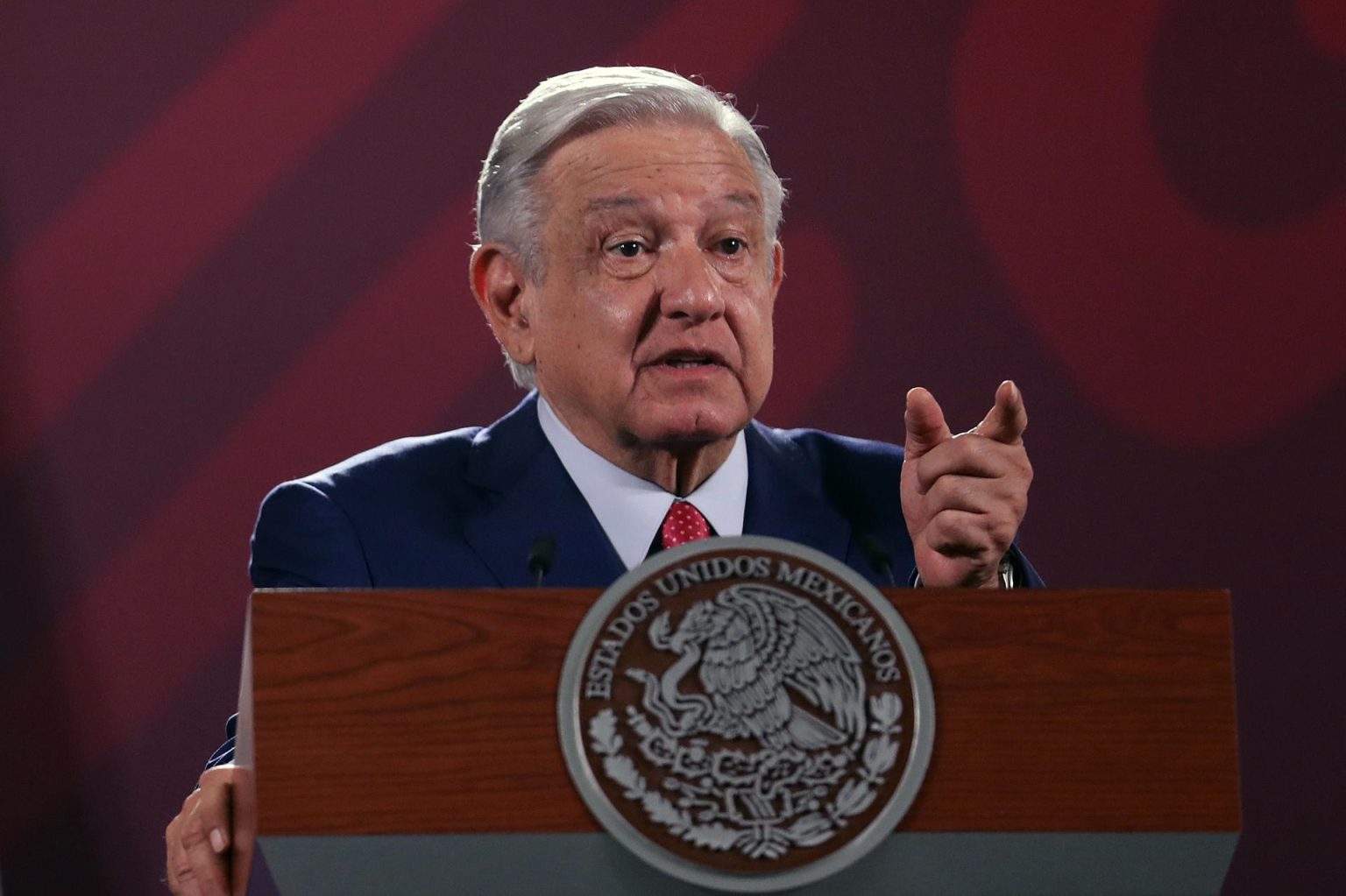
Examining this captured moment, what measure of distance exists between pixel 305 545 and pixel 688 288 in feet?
1.75

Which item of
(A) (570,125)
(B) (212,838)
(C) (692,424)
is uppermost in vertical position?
(A) (570,125)

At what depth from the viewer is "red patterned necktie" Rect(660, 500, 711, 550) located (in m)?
2.02

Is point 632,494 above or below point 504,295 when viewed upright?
below

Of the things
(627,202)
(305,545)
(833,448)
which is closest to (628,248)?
(627,202)

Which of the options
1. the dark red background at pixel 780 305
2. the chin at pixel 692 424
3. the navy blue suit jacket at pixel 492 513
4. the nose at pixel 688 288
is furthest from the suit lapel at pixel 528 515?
the dark red background at pixel 780 305

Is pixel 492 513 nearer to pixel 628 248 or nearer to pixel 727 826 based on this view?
pixel 628 248

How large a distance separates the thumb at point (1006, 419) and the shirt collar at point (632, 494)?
480 mm

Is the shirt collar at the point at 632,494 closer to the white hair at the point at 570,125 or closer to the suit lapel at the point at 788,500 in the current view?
the suit lapel at the point at 788,500

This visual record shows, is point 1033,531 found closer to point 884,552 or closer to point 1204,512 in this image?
point 1204,512

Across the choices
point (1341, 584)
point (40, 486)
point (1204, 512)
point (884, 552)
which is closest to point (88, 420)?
point (40, 486)

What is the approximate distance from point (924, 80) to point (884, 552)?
1.41 meters

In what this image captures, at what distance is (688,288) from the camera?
200 cm

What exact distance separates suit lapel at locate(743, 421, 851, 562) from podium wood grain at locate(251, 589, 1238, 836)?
774mm

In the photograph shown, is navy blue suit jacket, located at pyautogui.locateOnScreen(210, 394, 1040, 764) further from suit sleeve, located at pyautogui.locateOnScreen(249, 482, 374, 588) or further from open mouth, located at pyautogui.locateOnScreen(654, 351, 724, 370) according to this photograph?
open mouth, located at pyautogui.locateOnScreen(654, 351, 724, 370)
